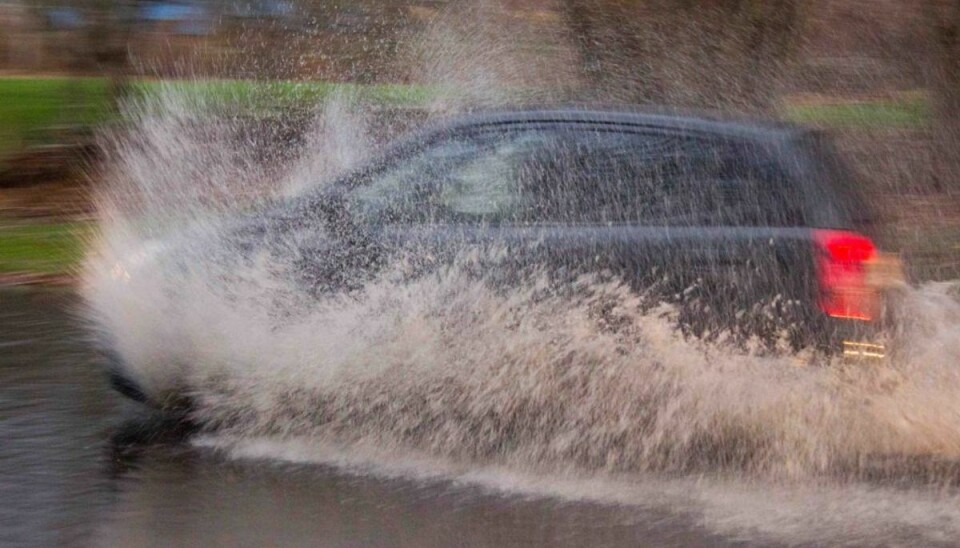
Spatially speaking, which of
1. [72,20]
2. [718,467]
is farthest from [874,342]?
[72,20]

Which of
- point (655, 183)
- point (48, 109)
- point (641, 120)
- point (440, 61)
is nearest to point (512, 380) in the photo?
point (655, 183)

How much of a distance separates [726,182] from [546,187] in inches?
33.3

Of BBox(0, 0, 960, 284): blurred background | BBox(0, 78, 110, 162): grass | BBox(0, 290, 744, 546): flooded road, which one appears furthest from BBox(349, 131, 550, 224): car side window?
BBox(0, 78, 110, 162): grass

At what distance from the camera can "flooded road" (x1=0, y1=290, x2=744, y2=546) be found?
516cm

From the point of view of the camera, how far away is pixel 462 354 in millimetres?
6367

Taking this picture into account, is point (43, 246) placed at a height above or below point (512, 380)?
above

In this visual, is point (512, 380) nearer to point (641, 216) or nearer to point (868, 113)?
point (641, 216)

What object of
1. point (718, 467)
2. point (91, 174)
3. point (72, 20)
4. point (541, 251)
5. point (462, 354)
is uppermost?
point (72, 20)

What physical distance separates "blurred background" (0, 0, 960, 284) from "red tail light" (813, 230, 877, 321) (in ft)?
21.5

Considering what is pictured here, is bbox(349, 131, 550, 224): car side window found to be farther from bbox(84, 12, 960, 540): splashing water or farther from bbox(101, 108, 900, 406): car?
bbox(84, 12, 960, 540): splashing water

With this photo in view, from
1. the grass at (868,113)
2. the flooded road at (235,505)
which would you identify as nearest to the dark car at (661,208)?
the flooded road at (235,505)

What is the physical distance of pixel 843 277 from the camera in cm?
598

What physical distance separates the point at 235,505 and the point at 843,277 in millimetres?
2786

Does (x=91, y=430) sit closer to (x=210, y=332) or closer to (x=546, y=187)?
(x=210, y=332)
